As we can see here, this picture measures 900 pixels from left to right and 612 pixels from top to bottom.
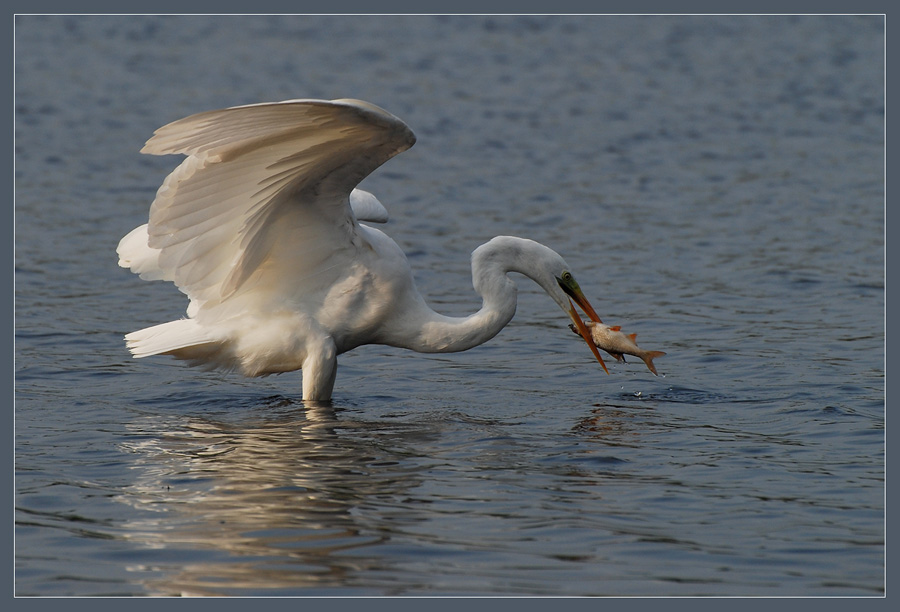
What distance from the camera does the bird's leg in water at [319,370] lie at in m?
8.02

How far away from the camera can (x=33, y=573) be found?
17.9 ft

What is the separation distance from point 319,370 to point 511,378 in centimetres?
179

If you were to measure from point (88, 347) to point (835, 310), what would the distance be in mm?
6406

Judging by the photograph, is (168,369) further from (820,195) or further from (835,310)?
(820,195)

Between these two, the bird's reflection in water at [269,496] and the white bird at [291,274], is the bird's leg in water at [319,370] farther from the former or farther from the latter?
the bird's reflection in water at [269,496]

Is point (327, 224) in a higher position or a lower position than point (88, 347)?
higher

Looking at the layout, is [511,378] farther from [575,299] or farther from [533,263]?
[533,263]

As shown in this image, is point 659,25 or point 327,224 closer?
point 327,224

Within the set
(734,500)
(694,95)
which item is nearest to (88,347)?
(734,500)

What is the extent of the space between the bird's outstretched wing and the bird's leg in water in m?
0.52

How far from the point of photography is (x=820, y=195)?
1523 cm

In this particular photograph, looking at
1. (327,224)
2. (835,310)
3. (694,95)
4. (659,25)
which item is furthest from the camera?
(659,25)

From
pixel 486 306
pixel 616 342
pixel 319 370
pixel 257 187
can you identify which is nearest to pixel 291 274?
pixel 319 370

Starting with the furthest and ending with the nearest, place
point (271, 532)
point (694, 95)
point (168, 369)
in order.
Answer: point (694, 95)
point (168, 369)
point (271, 532)
